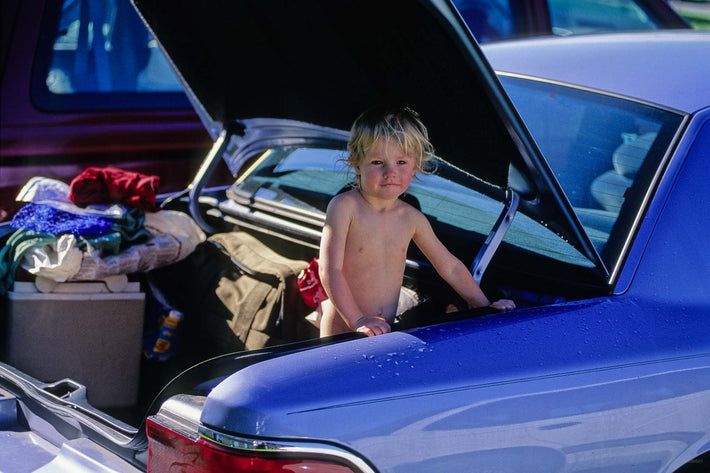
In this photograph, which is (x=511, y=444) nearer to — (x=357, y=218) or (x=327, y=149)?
(x=357, y=218)

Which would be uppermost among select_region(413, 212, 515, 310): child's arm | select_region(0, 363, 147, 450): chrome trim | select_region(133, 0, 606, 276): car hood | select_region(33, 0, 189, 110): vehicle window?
select_region(33, 0, 189, 110): vehicle window

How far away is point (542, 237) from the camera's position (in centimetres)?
247

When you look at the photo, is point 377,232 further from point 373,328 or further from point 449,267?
point 373,328

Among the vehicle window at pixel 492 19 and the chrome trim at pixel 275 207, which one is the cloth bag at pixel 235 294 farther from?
the vehicle window at pixel 492 19

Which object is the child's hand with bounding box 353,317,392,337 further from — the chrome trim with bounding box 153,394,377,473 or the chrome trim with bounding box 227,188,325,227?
the chrome trim with bounding box 227,188,325,227

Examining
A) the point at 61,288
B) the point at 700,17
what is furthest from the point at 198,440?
→ the point at 700,17

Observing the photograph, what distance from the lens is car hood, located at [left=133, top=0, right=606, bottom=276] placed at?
2.09m

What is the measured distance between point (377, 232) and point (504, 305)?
439 mm

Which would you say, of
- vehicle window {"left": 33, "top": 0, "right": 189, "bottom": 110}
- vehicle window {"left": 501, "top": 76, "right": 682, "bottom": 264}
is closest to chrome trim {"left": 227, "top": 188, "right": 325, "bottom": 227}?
vehicle window {"left": 501, "top": 76, "right": 682, "bottom": 264}

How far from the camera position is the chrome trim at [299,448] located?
64.2 inches

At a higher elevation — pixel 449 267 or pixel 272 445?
pixel 449 267

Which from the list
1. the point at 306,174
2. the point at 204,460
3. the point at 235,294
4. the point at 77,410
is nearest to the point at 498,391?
the point at 204,460

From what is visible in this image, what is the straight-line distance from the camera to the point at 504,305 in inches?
87.3

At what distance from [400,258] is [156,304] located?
1103 mm
